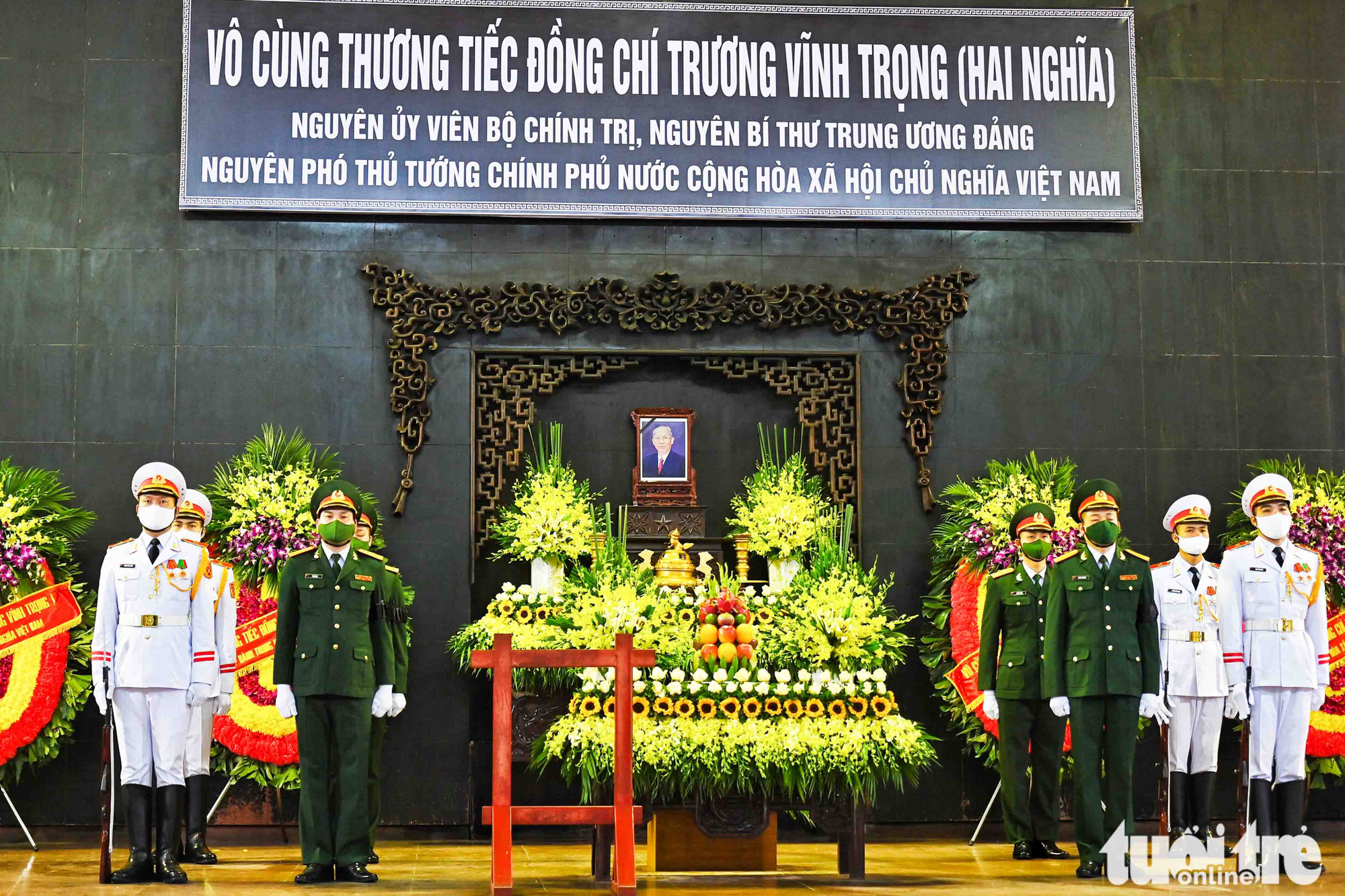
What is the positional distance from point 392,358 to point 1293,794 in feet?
16.9

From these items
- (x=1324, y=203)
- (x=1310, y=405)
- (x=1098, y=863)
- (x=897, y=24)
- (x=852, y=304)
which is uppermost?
(x=897, y=24)

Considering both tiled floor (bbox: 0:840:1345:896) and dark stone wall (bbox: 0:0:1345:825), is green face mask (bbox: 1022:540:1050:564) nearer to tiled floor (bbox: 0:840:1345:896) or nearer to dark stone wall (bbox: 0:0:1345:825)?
tiled floor (bbox: 0:840:1345:896)

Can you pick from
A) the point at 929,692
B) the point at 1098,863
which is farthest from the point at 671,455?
the point at 1098,863

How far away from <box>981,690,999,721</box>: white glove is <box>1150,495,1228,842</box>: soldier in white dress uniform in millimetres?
893

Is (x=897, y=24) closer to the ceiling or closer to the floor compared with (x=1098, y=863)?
closer to the ceiling

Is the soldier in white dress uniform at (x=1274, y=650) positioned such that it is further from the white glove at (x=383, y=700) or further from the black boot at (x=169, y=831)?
the black boot at (x=169, y=831)

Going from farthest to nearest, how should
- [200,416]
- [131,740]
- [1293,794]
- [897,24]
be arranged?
[897,24], [200,416], [1293,794], [131,740]

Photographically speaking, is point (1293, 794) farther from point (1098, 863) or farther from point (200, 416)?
point (200, 416)

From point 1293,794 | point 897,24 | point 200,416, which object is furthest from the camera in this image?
point 897,24

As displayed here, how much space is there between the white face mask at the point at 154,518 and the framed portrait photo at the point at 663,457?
304 centimetres

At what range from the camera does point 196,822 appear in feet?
23.5

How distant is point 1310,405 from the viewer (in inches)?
360

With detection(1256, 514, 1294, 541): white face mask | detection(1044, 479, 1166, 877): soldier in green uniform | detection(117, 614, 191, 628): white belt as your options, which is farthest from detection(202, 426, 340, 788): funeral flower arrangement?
detection(1256, 514, 1294, 541): white face mask

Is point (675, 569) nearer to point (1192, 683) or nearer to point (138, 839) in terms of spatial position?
point (1192, 683)
